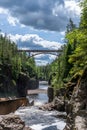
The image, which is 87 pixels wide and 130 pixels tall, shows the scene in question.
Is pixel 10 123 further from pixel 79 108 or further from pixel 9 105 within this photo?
pixel 9 105

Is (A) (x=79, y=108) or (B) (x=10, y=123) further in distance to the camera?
(B) (x=10, y=123)

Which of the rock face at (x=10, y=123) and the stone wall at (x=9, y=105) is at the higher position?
the rock face at (x=10, y=123)

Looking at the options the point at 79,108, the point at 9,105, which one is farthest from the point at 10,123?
the point at 9,105

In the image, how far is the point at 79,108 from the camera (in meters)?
27.2

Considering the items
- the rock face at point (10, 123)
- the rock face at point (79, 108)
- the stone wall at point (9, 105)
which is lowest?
the stone wall at point (9, 105)

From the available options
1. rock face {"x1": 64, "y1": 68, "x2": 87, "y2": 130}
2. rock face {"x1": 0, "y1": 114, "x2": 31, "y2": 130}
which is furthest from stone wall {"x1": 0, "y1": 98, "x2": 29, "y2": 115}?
rock face {"x1": 64, "y1": 68, "x2": 87, "y2": 130}

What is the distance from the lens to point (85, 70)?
30344 mm

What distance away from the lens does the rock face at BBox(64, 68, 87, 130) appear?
25.0 meters


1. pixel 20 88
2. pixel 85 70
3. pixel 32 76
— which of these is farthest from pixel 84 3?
pixel 32 76

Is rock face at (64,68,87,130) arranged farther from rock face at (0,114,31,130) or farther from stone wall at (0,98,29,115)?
stone wall at (0,98,29,115)

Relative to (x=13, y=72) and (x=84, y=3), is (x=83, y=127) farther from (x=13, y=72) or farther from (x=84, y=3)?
(x=13, y=72)

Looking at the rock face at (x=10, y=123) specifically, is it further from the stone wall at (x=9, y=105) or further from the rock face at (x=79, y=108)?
the stone wall at (x=9, y=105)

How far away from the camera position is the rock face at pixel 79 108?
25.0 metres

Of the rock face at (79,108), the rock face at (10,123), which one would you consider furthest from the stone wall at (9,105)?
the rock face at (79,108)
